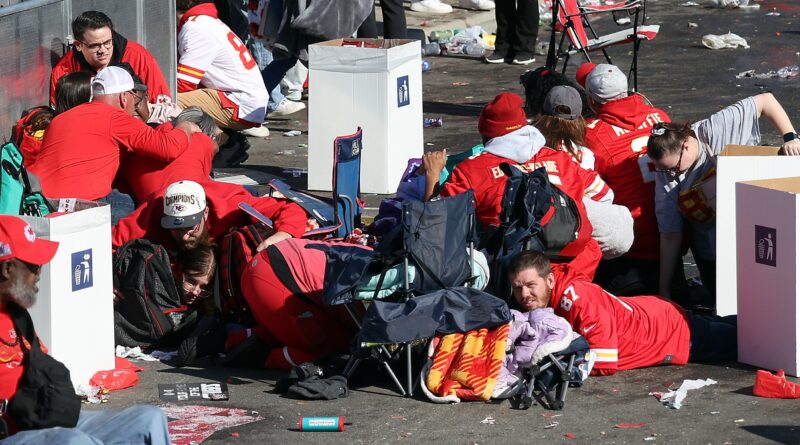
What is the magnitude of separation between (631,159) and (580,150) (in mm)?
351

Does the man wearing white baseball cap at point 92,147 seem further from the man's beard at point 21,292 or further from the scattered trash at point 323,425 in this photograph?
the man's beard at point 21,292

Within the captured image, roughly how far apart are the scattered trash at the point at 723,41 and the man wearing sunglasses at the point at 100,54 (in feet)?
26.8

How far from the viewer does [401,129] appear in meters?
10.0

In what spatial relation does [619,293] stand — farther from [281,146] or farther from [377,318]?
[281,146]

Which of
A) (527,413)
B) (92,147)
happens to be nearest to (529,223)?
(527,413)

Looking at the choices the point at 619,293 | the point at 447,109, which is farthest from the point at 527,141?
the point at 447,109

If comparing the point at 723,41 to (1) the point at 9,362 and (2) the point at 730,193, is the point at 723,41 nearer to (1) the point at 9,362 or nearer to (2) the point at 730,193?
(2) the point at 730,193

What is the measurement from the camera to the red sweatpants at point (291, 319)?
21.9ft

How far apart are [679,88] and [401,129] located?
4417 mm

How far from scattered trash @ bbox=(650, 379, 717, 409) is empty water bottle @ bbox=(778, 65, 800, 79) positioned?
26.6 feet

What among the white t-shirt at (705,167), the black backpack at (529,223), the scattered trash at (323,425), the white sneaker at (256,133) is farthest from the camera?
the white sneaker at (256,133)

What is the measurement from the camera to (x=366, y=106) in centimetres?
987

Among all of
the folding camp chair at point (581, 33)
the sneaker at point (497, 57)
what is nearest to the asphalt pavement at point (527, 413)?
the folding camp chair at point (581, 33)

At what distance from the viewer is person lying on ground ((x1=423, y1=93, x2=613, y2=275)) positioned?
6.88 meters
